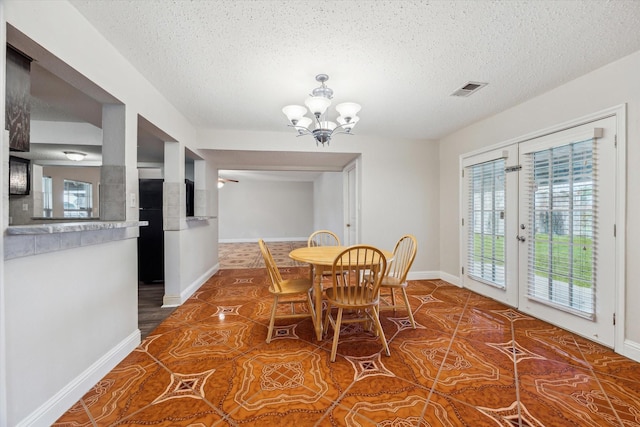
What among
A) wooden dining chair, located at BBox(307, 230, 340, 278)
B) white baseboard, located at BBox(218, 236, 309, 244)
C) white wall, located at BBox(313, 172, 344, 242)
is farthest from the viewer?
white baseboard, located at BBox(218, 236, 309, 244)

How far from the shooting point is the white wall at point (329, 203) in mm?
6449

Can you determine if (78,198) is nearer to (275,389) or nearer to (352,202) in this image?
(352,202)

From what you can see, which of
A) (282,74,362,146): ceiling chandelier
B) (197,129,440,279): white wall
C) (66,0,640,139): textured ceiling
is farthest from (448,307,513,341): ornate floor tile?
(66,0,640,139): textured ceiling

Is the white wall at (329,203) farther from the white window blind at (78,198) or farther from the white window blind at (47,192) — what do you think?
the white window blind at (47,192)

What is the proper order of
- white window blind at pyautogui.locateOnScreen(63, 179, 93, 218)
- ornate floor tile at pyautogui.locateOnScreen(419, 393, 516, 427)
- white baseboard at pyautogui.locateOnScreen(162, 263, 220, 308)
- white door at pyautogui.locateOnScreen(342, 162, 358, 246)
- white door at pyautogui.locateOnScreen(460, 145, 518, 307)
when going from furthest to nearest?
white window blind at pyautogui.locateOnScreen(63, 179, 93, 218) < white door at pyautogui.locateOnScreen(342, 162, 358, 246) < white baseboard at pyautogui.locateOnScreen(162, 263, 220, 308) < white door at pyautogui.locateOnScreen(460, 145, 518, 307) < ornate floor tile at pyautogui.locateOnScreen(419, 393, 516, 427)

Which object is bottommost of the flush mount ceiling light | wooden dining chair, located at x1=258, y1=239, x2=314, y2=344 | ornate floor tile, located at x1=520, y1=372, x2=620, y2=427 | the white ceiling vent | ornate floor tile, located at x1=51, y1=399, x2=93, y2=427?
ornate floor tile, located at x1=51, y1=399, x2=93, y2=427

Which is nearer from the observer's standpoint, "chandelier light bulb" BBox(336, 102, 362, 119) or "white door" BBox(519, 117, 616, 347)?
"white door" BBox(519, 117, 616, 347)

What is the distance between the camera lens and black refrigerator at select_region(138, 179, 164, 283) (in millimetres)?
4328

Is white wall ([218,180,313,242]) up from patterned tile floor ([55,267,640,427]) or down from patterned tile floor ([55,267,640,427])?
up

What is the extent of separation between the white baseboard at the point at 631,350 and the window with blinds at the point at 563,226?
311 mm

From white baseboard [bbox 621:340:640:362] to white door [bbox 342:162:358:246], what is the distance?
3.32m

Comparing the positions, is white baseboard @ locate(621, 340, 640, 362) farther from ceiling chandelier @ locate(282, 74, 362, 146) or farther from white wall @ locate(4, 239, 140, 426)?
white wall @ locate(4, 239, 140, 426)

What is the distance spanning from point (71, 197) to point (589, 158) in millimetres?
7864

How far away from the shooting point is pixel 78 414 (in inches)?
59.9
